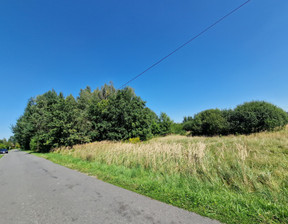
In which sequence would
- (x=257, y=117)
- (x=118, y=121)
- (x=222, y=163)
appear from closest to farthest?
(x=222, y=163), (x=257, y=117), (x=118, y=121)

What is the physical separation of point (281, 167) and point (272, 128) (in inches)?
730

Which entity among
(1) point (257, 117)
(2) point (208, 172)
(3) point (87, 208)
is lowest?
(3) point (87, 208)

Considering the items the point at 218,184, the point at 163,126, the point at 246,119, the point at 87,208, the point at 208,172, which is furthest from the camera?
the point at 163,126

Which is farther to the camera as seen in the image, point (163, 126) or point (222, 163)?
point (163, 126)

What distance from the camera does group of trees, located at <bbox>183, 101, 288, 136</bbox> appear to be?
17.1m

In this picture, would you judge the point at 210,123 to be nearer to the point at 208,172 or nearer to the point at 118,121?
the point at 118,121

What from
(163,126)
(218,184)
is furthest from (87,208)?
(163,126)

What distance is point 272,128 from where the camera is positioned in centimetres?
1662

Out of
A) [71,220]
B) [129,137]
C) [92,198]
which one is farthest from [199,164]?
[129,137]

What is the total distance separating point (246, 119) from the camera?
19328mm

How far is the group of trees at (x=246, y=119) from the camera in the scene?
17.1m

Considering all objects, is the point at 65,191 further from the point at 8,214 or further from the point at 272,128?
the point at 272,128

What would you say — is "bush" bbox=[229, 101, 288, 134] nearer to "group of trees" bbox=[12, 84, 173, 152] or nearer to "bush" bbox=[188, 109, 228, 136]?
"bush" bbox=[188, 109, 228, 136]

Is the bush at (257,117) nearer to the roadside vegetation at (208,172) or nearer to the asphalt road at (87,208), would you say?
the roadside vegetation at (208,172)
